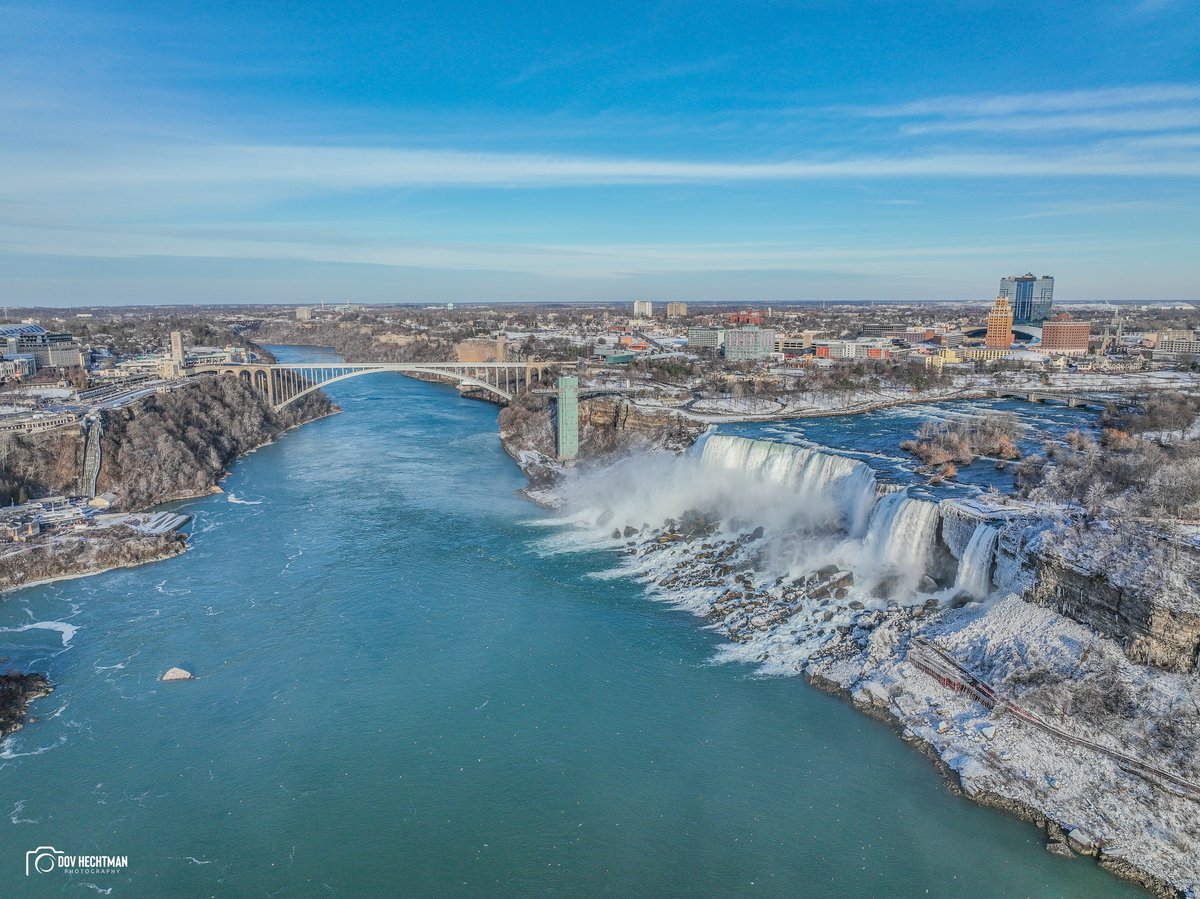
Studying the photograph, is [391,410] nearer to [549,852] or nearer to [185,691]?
[185,691]

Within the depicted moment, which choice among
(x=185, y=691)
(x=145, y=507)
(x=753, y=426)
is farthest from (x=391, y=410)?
(x=185, y=691)

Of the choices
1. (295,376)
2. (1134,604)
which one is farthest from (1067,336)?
(295,376)

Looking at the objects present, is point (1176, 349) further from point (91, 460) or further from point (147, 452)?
point (91, 460)

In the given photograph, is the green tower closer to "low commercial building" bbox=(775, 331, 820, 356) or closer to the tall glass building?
"low commercial building" bbox=(775, 331, 820, 356)

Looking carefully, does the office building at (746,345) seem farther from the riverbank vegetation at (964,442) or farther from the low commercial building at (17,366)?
the low commercial building at (17,366)

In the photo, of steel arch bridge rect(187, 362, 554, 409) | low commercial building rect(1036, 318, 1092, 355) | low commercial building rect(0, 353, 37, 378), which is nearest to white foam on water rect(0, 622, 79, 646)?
steel arch bridge rect(187, 362, 554, 409)
